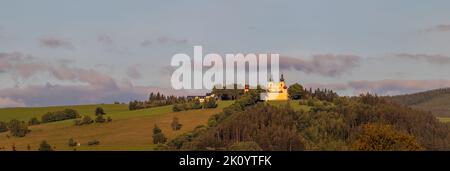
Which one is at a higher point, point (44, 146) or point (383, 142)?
point (383, 142)

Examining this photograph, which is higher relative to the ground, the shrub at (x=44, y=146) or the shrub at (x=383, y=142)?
the shrub at (x=383, y=142)

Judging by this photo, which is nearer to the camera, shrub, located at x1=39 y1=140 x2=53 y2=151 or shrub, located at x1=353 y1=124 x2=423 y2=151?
shrub, located at x1=353 y1=124 x2=423 y2=151

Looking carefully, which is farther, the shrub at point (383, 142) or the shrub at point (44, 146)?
the shrub at point (44, 146)

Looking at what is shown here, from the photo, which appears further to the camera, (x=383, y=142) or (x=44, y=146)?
(x=44, y=146)

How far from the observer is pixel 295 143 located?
640ft

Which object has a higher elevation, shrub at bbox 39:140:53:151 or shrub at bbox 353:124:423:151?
shrub at bbox 353:124:423:151
